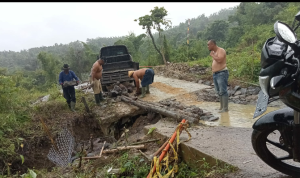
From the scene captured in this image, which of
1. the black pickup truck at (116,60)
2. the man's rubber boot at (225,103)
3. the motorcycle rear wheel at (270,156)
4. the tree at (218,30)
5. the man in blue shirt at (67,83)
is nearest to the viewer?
the motorcycle rear wheel at (270,156)

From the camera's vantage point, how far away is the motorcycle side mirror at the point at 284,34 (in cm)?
159

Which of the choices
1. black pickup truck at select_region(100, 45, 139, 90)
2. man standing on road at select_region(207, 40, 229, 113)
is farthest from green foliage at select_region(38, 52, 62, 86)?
man standing on road at select_region(207, 40, 229, 113)

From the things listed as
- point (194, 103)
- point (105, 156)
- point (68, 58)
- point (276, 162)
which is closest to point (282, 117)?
point (276, 162)

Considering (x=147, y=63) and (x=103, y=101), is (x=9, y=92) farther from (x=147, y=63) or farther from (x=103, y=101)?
(x=147, y=63)

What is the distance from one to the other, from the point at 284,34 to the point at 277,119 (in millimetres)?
843

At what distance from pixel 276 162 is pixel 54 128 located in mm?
5357

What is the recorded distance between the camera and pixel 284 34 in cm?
162

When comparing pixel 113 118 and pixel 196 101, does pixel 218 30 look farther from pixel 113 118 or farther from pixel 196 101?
pixel 113 118

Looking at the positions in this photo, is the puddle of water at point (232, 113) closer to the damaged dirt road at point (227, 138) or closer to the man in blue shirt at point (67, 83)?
the damaged dirt road at point (227, 138)

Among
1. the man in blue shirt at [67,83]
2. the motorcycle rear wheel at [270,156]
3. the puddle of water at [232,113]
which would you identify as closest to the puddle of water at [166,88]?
the puddle of water at [232,113]

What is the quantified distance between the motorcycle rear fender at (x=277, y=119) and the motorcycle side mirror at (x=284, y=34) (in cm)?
75

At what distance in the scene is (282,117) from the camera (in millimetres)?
2078

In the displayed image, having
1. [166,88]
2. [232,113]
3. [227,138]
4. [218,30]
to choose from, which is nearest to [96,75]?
[166,88]

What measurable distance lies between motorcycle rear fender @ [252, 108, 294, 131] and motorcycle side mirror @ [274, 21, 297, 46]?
2.45 feet
